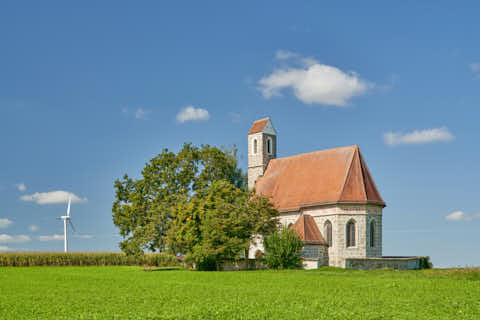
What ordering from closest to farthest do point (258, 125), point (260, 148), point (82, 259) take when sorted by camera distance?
point (82, 259), point (260, 148), point (258, 125)

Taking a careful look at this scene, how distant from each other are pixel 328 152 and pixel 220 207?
581 inches

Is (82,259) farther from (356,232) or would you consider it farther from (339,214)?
(356,232)

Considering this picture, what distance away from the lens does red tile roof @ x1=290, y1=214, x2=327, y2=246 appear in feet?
160

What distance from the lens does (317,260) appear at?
46625 millimetres

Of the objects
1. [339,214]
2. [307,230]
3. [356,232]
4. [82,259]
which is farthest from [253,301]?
[82,259]

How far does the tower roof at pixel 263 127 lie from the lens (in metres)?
64.7

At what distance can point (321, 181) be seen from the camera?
52688mm

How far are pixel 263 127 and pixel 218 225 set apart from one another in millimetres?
22702

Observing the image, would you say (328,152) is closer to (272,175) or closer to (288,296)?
(272,175)

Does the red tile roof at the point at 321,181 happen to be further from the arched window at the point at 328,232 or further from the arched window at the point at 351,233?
the arched window at the point at 351,233

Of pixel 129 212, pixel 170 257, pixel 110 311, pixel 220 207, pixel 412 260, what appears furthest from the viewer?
pixel 170 257

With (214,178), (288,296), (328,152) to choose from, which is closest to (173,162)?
(214,178)

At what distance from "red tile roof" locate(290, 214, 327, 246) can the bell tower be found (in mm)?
13968

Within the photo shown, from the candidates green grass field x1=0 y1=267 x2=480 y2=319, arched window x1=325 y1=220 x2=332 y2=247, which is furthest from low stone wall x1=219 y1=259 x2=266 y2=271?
green grass field x1=0 y1=267 x2=480 y2=319
